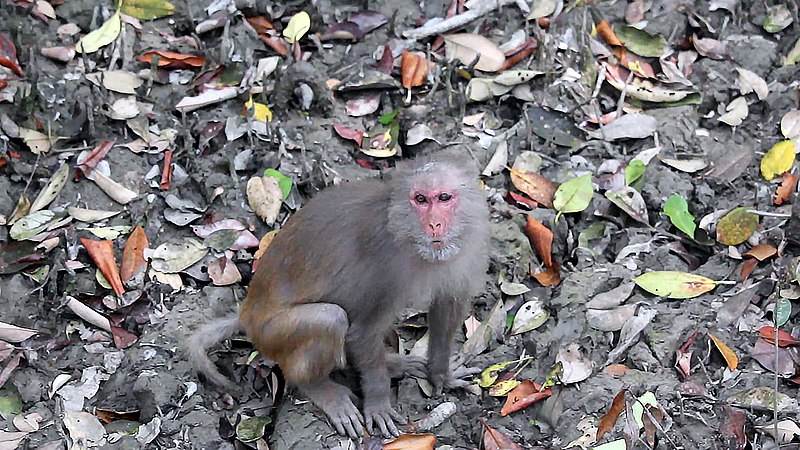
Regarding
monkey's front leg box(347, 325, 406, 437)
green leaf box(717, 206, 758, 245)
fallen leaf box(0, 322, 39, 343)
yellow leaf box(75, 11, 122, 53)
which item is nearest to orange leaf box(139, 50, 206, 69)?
yellow leaf box(75, 11, 122, 53)

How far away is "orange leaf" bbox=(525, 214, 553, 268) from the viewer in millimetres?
6320

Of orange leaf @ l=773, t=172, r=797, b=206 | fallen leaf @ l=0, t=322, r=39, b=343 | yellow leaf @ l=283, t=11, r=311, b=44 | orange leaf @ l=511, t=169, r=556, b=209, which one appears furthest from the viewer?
yellow leaf @ l=283, t=11, r=311, b=44

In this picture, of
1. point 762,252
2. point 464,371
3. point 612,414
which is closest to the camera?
point 612,414

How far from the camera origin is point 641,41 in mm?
7438

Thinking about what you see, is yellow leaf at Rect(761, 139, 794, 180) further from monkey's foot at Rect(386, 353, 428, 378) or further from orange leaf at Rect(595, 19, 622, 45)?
monkey's foot at Rect(386, 353, 428, 378)

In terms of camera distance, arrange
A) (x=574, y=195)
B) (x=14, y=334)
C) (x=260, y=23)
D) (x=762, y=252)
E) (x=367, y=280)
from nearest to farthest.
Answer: (x=367, y=280) → (x=14, y=334) → (x=762, y=252) → (x=574, y=195) → (x=260, y=23)

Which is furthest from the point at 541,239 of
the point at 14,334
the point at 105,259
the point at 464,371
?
the point at 14,334

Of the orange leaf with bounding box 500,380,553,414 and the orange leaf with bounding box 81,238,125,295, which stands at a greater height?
the orange leaf with bounding box 81,238,125,295

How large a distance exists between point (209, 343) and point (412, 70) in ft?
7.81

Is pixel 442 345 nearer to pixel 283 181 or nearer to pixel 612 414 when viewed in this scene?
pixel 612 414

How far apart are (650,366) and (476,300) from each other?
39.6 inches

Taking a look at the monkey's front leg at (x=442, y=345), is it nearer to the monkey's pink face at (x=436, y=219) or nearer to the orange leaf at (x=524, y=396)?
the orange leaf at (x=524, y=396)

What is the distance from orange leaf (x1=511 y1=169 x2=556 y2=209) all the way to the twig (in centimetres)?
123

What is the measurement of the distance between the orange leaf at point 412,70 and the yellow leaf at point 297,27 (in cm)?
66
